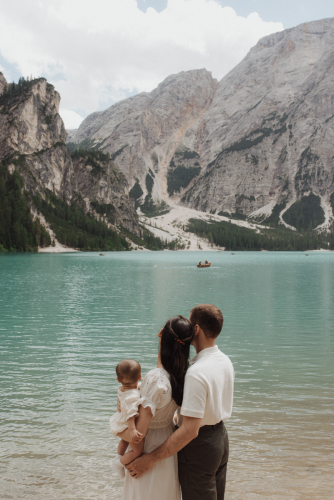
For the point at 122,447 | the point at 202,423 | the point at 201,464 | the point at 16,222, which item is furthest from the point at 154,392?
the point at 16,222

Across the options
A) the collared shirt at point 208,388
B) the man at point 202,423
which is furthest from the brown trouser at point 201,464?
the collared shirt at point 208,388

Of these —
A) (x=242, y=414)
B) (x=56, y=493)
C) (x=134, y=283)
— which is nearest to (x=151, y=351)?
(x=242, y=414)

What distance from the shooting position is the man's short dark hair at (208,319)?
461 centimetres

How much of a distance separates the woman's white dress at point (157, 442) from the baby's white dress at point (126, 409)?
128 millimetres

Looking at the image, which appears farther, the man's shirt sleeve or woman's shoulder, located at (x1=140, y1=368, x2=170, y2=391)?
woman's shoulder, located at (x1=140, y1=368, x2=170, y2=391)

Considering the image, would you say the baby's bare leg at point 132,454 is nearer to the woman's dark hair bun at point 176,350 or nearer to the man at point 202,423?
the man at point 202,423

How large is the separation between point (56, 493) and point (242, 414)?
18.8 ft

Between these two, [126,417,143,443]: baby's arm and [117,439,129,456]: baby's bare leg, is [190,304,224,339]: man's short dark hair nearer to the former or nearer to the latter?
[126,417,143,443]: baby's arm

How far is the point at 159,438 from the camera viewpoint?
448 centimetres

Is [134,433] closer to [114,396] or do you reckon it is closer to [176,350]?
[176,350]

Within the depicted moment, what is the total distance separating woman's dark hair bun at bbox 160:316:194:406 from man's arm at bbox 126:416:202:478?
0.34m

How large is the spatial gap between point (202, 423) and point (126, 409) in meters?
0.93

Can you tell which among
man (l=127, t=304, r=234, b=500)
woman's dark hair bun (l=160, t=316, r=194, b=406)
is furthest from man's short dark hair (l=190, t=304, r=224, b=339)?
woman's dark hair bun (l=160, t=316, r=194, b=406)

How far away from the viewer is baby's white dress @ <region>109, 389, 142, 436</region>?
4.36m
